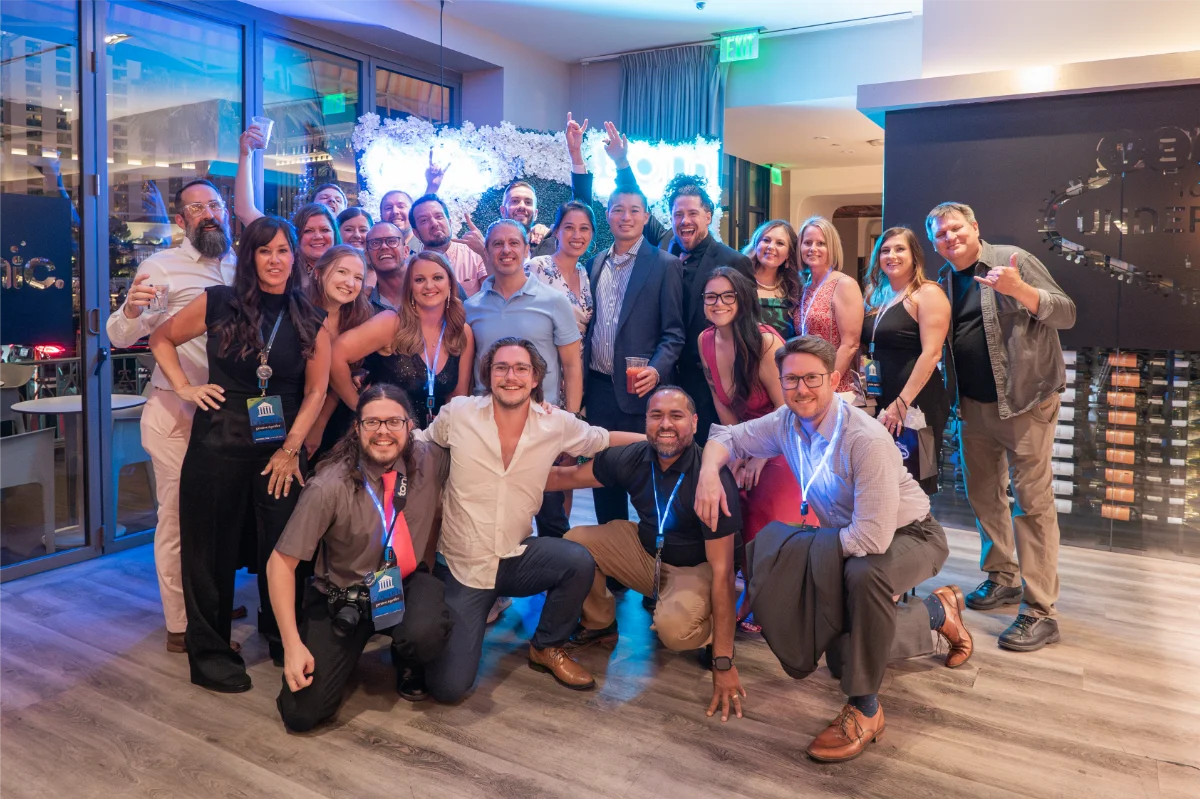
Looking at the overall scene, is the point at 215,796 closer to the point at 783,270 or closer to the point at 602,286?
the point at 602,286

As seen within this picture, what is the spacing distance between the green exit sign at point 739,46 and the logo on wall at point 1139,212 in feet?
9.84

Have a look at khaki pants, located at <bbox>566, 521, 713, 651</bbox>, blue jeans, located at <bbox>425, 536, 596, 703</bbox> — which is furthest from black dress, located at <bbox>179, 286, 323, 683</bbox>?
khaki pants, located at <bbox>566, 521, 713, 651</bbox>

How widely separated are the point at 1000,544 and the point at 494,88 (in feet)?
16.3

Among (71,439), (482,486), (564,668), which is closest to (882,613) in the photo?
(564,668)

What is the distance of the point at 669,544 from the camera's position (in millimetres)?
2941

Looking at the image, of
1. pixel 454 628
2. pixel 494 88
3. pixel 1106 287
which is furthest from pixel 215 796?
pixel 494 88

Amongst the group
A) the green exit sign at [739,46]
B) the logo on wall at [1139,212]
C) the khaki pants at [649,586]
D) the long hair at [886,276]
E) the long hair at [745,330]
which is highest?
the green exit sign at [739,46]

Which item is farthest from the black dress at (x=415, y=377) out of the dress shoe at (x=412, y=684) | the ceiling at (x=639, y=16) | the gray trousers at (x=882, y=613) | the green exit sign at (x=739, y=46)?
the green exit sign at (x=739, y=46)

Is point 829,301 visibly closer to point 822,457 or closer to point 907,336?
point 907,336

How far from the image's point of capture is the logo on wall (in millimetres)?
4199

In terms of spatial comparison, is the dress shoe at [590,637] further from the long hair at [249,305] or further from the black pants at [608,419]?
the long hair at [249,305]

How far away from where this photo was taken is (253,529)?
288 cm

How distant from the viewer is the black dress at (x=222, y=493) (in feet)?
9.02

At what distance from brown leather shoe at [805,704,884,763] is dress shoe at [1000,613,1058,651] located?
3.14ft
